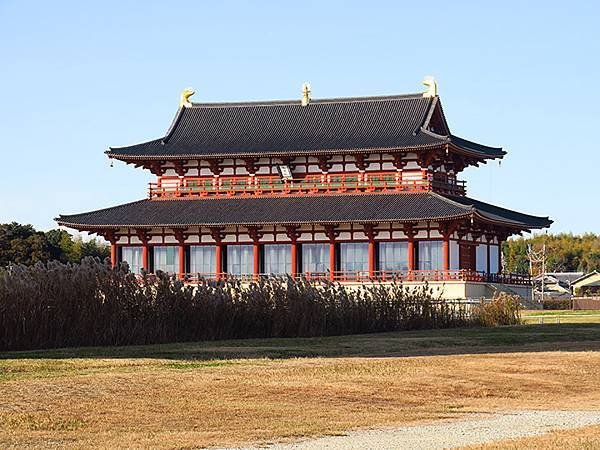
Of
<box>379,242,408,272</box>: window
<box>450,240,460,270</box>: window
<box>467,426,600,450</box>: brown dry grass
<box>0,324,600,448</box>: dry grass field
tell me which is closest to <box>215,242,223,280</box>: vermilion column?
<box>379,242,408,272</box>: window

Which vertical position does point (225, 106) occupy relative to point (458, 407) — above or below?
above

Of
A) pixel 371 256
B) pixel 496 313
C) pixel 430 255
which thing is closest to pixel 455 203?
pixel 430 255

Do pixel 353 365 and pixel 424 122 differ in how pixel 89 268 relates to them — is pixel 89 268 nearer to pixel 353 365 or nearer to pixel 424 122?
pixel 353 365

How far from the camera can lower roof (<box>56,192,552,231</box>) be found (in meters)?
Answer: 62.8

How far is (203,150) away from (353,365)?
43.3 meters

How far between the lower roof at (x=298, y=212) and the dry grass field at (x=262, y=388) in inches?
1144

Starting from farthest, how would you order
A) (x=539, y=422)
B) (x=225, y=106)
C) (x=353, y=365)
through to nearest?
(x=225, y=106) < (x=353, y=365) < (x=539, y=422)

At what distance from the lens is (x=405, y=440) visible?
16.2 metres

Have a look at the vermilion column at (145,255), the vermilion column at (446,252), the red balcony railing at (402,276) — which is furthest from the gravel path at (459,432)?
the vermilion column at (145,255)

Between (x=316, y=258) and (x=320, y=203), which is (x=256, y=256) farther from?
(x=320, y=203)

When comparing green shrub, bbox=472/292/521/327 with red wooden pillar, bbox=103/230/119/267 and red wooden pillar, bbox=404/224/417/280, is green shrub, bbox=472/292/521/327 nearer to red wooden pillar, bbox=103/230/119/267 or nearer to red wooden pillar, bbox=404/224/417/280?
red wooden pillar, bbox=404/224/417/280

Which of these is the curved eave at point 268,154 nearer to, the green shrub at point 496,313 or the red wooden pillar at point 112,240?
the red wooden pillar at point 112,240

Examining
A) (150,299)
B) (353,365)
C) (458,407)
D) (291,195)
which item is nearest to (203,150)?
(291,195)

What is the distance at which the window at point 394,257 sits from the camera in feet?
212
